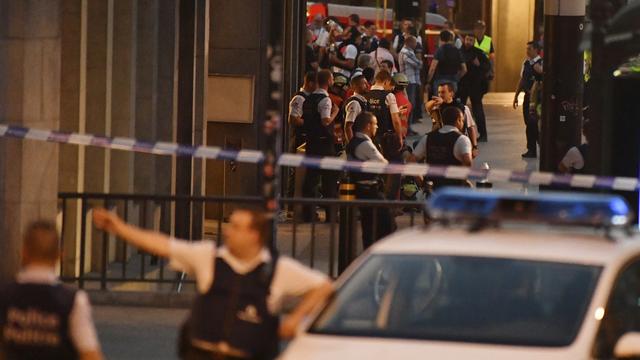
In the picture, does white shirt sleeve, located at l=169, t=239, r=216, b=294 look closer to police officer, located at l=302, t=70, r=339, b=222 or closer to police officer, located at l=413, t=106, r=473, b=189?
police officer, located at l=413, t=106, r=473, b=189

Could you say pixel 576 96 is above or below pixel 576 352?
above

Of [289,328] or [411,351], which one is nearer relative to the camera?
[411,351]

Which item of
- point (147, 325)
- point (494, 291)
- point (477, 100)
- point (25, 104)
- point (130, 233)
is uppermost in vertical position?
point (477, 100)

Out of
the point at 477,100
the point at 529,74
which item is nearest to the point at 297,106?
the point at 529,74

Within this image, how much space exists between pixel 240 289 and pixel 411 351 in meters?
0.83

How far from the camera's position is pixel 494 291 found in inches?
368

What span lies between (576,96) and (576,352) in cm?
854

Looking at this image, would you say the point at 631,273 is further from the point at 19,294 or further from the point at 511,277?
the point at 19,294

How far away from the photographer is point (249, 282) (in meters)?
9.03

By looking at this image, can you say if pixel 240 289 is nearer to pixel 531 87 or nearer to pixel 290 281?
pixel 290 281

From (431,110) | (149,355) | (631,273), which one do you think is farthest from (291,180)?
(631,273)

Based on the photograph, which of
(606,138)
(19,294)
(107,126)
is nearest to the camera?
(19,294)

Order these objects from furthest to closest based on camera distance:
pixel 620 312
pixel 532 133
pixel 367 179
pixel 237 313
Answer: pixel 532 133 → pixel 367 179 → pixel 620 312 → pixel 237 313

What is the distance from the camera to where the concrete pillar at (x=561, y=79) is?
16969 millimetres
